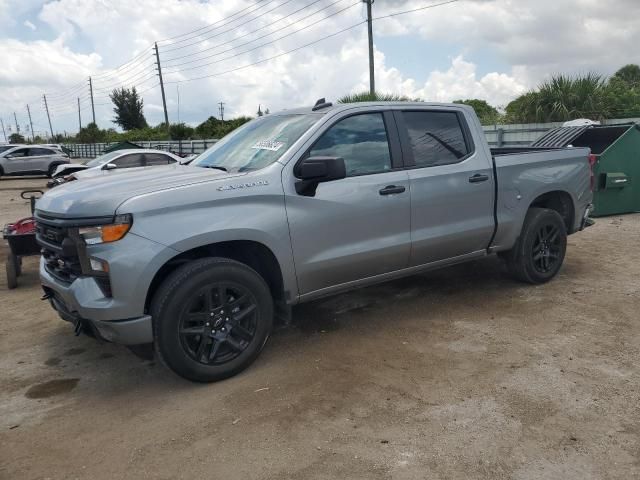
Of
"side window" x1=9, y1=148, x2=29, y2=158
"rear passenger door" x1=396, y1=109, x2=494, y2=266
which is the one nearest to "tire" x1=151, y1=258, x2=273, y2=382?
"rear passenger door" x1=396, y1=109, x2=494, y2=266

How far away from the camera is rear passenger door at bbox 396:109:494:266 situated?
15.0 ft

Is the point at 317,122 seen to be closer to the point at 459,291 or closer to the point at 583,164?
the point at 459,291

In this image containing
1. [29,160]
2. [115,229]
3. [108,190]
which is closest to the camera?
[115,229]

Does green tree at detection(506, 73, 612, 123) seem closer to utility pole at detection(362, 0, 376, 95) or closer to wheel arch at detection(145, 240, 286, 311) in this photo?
utility pole at detection(362, 0, 376, 95)

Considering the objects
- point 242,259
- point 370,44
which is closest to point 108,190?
point 242,259

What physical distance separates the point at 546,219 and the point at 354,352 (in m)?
2.61

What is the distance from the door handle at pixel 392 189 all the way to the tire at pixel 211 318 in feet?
4.00

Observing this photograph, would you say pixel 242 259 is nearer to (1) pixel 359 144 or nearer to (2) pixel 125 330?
(2) pixel 125 330

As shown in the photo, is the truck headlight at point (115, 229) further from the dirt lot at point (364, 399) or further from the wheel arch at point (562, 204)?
the wheel arch at point (562, 204)

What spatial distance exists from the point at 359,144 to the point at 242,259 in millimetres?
1291

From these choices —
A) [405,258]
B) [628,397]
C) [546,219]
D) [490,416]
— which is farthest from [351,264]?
[546,219]

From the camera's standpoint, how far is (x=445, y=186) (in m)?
4.67

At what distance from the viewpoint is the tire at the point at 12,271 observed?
6105mm

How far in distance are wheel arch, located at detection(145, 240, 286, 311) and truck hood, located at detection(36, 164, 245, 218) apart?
460 mm
